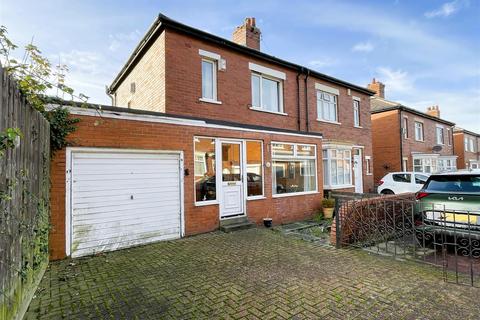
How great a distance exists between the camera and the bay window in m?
9.09

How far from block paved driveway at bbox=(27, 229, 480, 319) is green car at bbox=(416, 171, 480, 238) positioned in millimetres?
958

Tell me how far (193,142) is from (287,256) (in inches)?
151

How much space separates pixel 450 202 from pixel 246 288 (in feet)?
14.8

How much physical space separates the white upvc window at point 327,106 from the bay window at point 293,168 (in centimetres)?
419

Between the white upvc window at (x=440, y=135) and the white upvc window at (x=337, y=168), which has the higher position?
the white upvc window at (x=440, y=135)

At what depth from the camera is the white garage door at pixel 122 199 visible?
550cm

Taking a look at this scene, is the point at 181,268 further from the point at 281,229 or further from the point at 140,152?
the point at 281,229

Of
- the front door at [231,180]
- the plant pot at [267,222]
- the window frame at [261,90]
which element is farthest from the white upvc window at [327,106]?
the plant pot at [267,222]

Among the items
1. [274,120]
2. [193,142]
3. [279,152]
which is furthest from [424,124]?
[193,142]

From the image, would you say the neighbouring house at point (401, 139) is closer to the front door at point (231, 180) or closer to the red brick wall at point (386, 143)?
the red brick wall at point (386, 143)

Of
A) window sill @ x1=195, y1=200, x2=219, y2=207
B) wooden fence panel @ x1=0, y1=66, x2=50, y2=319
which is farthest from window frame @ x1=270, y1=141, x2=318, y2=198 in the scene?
wooden fence panel @ x1=0, y1=66, x2=50, y2=319

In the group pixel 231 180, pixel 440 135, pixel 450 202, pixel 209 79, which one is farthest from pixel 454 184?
pixel 440 135

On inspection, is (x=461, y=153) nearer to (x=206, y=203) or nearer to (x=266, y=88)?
(x=266, y=88)

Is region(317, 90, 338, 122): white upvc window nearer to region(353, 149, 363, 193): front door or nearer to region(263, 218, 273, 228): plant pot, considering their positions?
region(353, 149, 363, 193): front door
